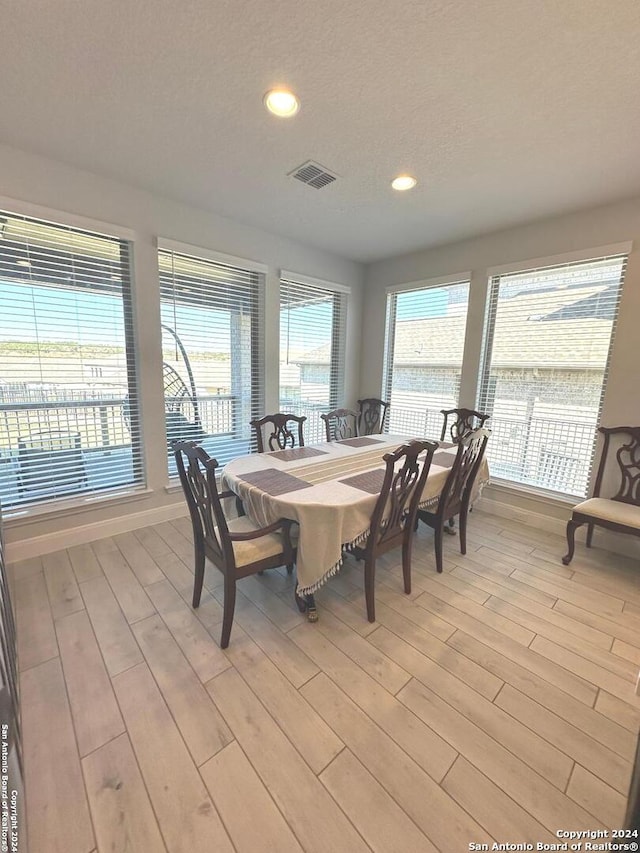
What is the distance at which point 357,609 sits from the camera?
204cm

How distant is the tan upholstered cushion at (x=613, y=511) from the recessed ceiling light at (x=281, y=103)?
3171 mm

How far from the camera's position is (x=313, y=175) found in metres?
2.36

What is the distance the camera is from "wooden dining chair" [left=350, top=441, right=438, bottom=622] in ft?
5.90

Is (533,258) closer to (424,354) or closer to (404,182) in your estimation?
(424,354)

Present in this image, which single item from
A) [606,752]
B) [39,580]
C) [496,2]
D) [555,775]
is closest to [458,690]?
[555,775]

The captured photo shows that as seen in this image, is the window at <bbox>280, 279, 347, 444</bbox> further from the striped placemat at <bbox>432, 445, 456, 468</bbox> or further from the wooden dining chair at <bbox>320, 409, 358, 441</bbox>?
the striped placemat at <bbox>432, 445, 456, 468</bbox>

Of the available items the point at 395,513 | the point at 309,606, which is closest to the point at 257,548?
the point at 309,606

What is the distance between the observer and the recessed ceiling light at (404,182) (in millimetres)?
2367

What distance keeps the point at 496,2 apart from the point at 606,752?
2810mm

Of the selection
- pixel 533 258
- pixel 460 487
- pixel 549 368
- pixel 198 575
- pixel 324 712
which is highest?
pixel 533 258

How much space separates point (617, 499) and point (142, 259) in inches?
169

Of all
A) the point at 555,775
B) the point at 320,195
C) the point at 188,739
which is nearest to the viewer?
Answer: the point at 555,775

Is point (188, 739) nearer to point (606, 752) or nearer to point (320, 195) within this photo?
point (606, 752)

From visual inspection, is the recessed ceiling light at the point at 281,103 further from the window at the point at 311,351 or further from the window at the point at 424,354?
the window at the point at 424,354
